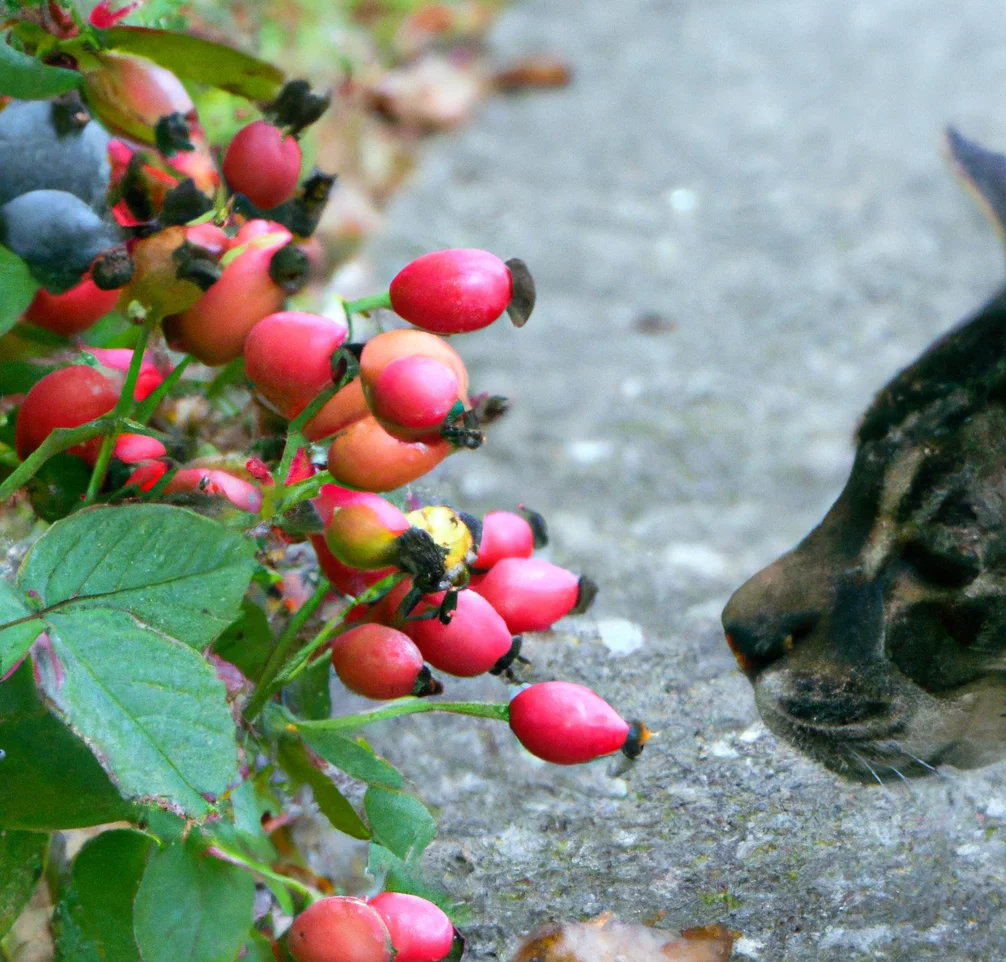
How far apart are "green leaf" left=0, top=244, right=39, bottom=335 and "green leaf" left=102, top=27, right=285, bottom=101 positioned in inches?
6.4

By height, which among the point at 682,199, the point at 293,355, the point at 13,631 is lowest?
the point at 682,199

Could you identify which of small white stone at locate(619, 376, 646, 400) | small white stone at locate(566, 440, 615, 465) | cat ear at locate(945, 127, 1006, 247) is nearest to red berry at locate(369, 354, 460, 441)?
cat ear at locate(945, 127, 1006, 247)

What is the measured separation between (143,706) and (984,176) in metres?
1.09

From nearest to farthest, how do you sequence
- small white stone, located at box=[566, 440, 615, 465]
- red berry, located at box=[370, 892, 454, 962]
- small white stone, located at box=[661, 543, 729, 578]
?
red berry, located at box=[370, 892, 454, 962]
small white stone, located at box=[661, 543, 729, 578]
small white stone, located at box=[566, 440, 615, 465]

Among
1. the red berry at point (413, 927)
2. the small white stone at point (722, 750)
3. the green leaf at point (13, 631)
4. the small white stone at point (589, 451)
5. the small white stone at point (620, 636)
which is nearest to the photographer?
the green leaf at point (13, 631)

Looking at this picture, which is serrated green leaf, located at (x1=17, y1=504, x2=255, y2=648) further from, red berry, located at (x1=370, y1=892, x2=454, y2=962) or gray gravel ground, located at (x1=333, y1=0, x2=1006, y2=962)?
gray gravel ground, located at (x1=333, y1=0, x2=1006, y2=962)

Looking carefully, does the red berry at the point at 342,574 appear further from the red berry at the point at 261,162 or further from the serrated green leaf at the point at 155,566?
the red berry at the point at 261,162

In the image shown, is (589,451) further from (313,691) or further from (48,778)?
(48,778)

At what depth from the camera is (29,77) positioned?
729 millimetres

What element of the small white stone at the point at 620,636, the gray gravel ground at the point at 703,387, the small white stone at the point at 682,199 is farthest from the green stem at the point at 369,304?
the small white stone at the point at 682,199

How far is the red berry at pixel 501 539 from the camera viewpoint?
86 centimetres

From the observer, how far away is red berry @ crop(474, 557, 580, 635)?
2.70ft

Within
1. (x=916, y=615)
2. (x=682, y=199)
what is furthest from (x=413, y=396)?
(x=682, y=199)

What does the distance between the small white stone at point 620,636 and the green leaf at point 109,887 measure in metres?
0.58
